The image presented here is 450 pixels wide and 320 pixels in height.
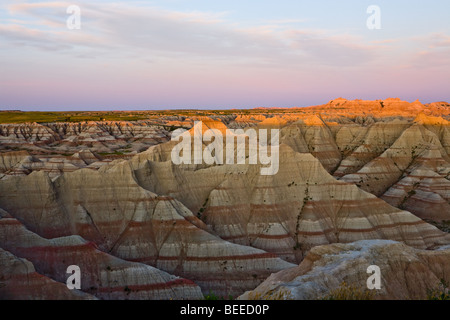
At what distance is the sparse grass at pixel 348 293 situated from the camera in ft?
84.6

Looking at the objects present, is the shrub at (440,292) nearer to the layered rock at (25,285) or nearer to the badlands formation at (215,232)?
the badlands formation at (215,232)

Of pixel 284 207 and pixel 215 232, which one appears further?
pixel 284 207

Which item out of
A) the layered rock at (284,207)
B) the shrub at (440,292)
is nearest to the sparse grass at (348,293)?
the shrub at (440,292)

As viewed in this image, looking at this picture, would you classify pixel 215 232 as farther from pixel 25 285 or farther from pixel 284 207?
pixel 25 285

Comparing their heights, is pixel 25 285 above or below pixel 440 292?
below

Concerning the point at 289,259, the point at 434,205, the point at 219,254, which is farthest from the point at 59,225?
the point at 434,205

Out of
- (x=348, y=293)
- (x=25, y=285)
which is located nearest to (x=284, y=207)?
(x=348, y=293)

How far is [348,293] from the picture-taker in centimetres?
2630

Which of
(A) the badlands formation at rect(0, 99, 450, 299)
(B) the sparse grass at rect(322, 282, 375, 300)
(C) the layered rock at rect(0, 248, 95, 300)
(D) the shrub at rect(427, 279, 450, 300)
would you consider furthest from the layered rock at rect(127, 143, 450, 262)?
(B) the sparse grass at rect(322, 282, 375, 300)

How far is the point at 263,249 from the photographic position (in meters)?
48.8

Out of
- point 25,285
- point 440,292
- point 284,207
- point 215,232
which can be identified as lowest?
point 215,232

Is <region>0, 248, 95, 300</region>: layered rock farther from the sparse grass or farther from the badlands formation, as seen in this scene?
the sparse grass

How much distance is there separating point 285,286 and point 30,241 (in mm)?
24538
